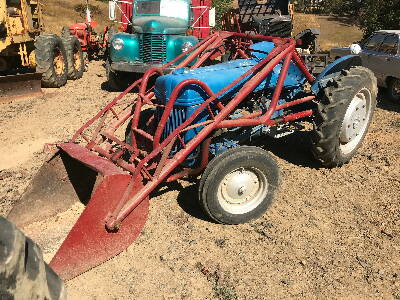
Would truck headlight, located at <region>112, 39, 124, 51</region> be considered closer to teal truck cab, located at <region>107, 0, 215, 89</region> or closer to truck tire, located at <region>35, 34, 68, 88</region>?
teal truck cab, located at <region>107, 0, 215, 89</region>

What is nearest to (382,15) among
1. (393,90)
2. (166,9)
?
(393,90)

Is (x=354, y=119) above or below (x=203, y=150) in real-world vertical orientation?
above

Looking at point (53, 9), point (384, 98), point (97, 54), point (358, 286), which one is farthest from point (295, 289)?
point (53, 9)

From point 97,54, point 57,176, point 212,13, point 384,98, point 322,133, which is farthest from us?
point 97,54

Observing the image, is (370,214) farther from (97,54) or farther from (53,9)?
(53,9)

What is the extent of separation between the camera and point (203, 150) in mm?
3828

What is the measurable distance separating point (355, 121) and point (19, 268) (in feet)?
14.0

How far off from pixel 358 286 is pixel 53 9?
26105mm

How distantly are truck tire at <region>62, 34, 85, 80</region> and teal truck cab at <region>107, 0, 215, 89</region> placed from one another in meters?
1.72

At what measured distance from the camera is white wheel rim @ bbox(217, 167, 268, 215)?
12.3 feet

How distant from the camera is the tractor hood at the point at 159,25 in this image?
8.48 meters

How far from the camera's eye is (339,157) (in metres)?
4.76

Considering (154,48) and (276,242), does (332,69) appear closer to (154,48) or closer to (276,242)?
(276,242)

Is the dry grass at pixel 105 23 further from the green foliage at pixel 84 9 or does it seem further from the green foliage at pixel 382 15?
the green foliage at pixel 382 15
